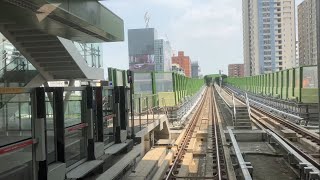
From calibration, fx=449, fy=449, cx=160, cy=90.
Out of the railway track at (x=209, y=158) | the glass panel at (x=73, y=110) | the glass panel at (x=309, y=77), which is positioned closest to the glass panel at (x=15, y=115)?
the glass panel at (x=73, y=110)

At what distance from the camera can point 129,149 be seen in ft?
40.7

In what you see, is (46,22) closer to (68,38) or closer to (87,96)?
(68,38)

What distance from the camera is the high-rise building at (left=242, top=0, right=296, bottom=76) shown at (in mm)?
128500

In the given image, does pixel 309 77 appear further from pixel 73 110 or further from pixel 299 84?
pixel 73 110

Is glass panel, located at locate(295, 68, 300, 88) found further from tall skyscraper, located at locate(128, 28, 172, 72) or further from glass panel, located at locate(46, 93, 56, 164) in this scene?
tall skyscraper, located at locate(128, 28, 172, 72)

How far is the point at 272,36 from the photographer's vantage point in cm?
13450

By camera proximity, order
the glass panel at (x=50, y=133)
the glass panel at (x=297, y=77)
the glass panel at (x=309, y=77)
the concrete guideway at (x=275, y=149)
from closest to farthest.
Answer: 1. the glass panel at (x=50, y=133)
2. the concrete guideway at (x=275, y=149)
3. the glass panel at (x=309, y=77)
4. the glass panel at (x=297, y=77)

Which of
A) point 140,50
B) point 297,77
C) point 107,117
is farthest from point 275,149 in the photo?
point 140,50

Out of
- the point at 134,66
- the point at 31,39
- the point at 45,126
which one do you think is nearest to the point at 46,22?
the point at 31,39

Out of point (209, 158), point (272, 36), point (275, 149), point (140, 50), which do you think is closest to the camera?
point (209, 158)

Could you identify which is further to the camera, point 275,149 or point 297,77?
point 297,77

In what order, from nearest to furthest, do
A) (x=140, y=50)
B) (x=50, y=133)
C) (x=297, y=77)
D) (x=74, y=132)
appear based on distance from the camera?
(x=50, y=133) < (x=74, y=132) < (x=297, y=77) < (x=140, y=50)

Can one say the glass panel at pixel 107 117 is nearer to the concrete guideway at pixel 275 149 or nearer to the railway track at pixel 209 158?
the railway track at pixel 209 158

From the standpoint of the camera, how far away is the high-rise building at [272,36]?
12850 cm
